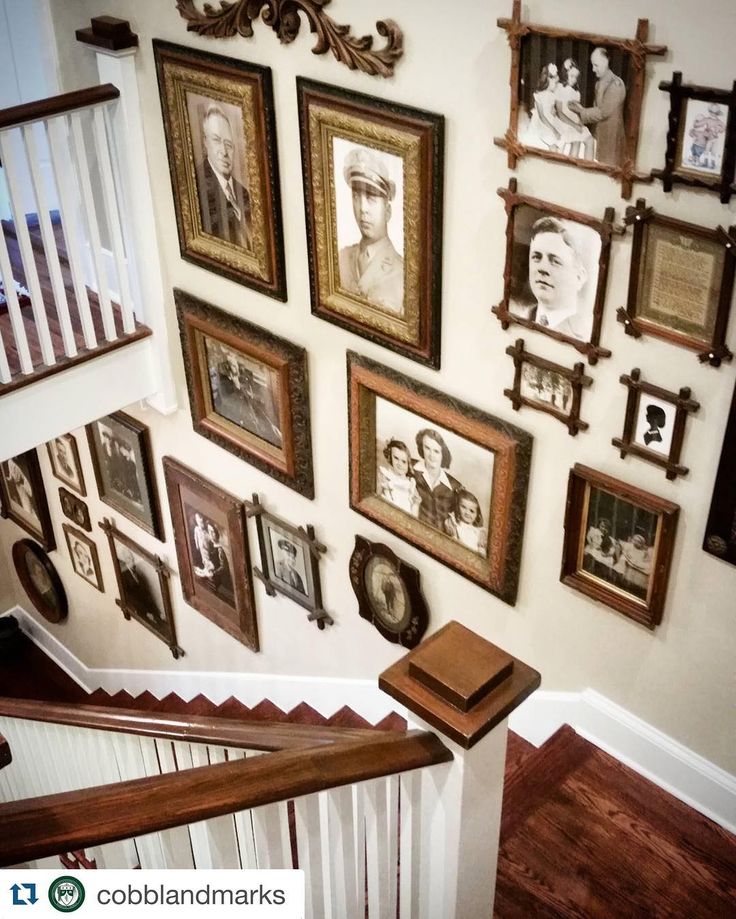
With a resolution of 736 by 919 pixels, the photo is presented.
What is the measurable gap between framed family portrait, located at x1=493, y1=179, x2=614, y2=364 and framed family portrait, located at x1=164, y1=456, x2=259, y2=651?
198 centimetres

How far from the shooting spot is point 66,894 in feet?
5.01

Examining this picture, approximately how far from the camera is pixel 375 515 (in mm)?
3777

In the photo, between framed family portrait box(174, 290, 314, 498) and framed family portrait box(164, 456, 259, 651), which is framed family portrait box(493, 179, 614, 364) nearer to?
framed family portrait box(174, 290, 314, 498)

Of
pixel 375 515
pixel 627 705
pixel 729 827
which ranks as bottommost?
pixel 729 827

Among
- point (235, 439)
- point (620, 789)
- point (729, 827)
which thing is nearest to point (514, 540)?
point (620, 789)

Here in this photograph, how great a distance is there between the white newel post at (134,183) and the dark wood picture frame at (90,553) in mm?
1684

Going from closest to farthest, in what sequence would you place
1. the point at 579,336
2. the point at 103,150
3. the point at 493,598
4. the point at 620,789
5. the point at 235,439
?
the point at 579,336, the point at 620,789, the point at 493,598, the point at 103,150, the point at 235,439

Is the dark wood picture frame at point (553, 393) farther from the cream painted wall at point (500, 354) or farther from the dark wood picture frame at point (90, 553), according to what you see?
the dark wood picture frame at point (90, 553)

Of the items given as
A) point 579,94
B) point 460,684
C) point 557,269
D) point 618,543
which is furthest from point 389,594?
point 460,684

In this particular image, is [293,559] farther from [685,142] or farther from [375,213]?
[685,142]

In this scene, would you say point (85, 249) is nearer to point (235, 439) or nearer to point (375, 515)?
point (235, 439)

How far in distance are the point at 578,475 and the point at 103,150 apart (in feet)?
7.13

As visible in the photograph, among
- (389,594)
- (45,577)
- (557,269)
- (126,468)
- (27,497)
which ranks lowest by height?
(45,577)

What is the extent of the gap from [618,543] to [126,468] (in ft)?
9.31
